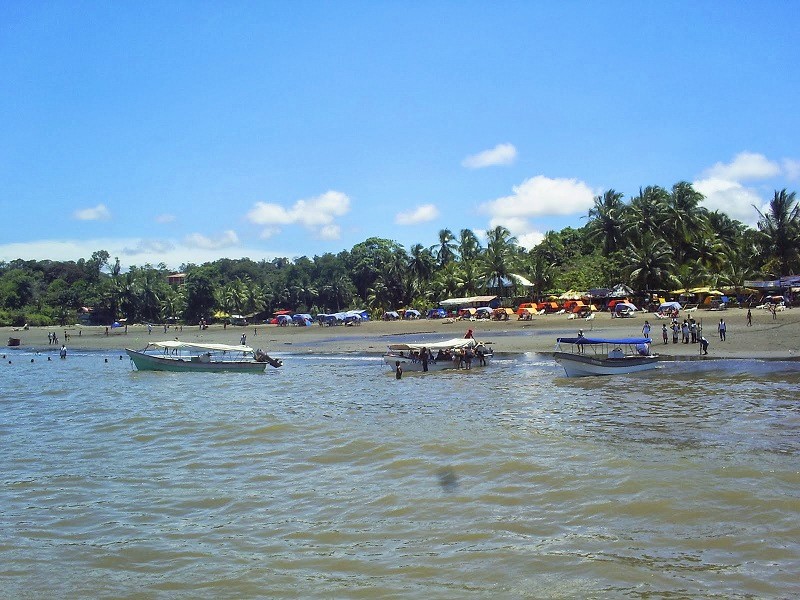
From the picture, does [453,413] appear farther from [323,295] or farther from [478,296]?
[323,295]

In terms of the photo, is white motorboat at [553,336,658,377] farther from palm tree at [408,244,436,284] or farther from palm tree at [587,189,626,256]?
palm tree at [408,244,436,284]

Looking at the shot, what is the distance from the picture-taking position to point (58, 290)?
120438 millimetres

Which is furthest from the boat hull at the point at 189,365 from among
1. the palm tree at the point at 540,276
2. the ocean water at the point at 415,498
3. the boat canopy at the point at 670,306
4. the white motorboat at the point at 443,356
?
the palm tree at the point at 540,276

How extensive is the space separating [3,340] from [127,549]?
86.2 m

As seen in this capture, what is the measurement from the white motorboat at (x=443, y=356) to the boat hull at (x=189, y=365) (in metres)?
7.83

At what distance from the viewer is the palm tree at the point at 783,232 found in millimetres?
63625

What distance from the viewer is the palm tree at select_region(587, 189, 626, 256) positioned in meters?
74.1

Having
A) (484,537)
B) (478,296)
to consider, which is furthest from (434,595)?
(478,296)

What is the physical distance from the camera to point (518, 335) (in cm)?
5434

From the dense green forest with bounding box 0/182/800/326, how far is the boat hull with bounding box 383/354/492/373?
102 ft

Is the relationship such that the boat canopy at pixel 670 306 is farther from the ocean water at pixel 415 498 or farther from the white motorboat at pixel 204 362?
the white motorboat at pixel 204 362

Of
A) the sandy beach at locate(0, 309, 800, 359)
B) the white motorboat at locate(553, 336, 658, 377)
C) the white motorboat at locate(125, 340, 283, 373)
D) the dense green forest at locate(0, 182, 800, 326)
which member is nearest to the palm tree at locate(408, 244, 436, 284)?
the dense green forest at locate(0, 182, 800, 326)

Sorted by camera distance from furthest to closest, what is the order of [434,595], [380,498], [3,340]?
[3,340] → [380,498] → [434,595]

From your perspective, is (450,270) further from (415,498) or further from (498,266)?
(415,498)
